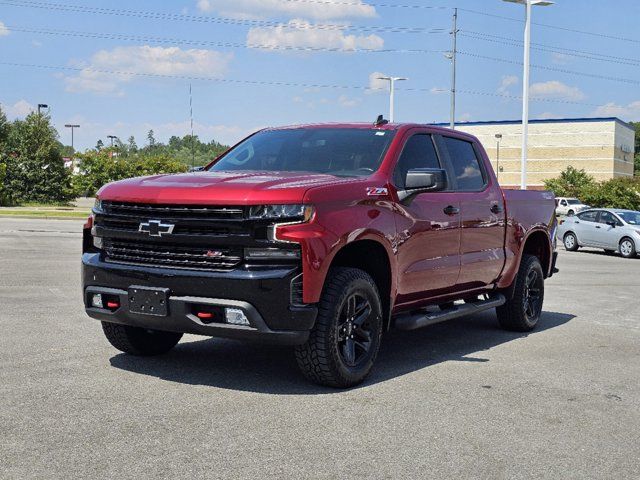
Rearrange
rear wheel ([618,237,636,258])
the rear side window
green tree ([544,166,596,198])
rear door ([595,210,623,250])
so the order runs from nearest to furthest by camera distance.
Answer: rear wheel ([618,237,636,258]) < rear door ([595,210,623,250]) < the rear side window < green tree ([544,166,596,198])

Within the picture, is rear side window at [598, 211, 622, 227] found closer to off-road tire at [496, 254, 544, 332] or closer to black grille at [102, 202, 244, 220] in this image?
off-road tire at [496, 254, 544, 332]

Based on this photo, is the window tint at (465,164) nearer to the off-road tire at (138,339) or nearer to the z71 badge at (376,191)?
the z71 badge at (376,191)

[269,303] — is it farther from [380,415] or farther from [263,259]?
[380,415]

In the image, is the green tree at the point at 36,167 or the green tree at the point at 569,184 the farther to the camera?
the green tree at the point at 569,184

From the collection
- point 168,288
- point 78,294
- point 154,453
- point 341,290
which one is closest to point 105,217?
point 168,288

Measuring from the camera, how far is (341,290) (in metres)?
5.93

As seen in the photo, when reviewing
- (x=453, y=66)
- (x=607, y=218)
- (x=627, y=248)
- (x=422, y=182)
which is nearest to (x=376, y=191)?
(x=422, y=182)

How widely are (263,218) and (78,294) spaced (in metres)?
6.18

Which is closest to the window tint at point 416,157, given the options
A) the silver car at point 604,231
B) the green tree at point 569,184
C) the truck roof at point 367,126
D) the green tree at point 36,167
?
the truck roof at point 367,126

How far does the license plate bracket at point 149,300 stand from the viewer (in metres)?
5.75

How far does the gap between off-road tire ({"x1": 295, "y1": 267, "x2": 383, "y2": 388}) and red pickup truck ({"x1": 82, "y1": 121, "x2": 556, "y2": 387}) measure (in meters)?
0.01

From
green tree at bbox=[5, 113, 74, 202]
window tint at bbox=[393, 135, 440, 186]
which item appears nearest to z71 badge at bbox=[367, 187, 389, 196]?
window tint at bbox=[393, 135, 440, 186]

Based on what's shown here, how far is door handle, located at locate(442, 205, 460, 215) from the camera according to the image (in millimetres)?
7371

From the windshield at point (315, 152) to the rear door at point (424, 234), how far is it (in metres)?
0.25
